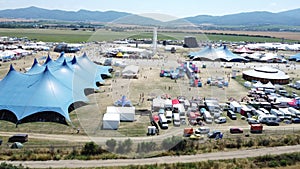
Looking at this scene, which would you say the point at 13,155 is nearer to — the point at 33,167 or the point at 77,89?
the point at 33,167

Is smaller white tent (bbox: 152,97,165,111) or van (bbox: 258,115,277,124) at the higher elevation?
smaller white tent (bbox: 152,97,165,111)

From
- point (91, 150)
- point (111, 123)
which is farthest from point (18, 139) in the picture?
point (111, 123)

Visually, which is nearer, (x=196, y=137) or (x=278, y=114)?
(x=196, y=137)

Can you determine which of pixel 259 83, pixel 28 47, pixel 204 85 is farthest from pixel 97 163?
pixel 28 47

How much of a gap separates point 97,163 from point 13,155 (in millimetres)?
3175

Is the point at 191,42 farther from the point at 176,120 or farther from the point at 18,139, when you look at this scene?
the point at 18,139

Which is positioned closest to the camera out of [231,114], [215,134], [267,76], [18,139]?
[18,139]

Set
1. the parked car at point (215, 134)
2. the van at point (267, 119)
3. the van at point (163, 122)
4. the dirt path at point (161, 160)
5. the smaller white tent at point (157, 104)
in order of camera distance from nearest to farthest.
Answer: the dirt path at point (161, 160)
the parked car at point (215, 134)
the van at point (163, 122)
the van at point (267, 119)
the smaller white tent at point (157, 104)

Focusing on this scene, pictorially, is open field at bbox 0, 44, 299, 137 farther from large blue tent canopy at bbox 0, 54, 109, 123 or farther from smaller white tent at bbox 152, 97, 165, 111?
large blue tent canopy at bbox 0, 54, 109, 123

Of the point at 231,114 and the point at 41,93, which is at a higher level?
the point at 41,93

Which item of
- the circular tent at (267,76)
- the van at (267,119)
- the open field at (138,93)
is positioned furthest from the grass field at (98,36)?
the van at (267,119)

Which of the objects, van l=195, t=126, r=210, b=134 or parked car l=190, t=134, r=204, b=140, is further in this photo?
van l=195, t=126, r=210, b=134

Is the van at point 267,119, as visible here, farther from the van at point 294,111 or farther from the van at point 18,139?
the van at point 18,139

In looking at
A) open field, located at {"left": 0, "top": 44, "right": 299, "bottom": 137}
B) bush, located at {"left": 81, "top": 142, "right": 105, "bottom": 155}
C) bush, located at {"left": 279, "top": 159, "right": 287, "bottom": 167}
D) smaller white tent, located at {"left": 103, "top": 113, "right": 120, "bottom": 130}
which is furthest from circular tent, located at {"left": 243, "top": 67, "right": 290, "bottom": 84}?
bush, located at {"left": 81, "top": 142, "right": 105, "bottom": 155}
